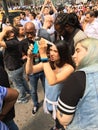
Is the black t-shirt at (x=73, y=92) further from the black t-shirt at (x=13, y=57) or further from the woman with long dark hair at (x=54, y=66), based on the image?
the black t-shirt at (x=13, y=57)

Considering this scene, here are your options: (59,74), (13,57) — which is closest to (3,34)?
(13,57)

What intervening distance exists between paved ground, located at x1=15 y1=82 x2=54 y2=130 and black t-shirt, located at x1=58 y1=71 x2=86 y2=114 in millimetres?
2402

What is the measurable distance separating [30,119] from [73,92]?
113 inches

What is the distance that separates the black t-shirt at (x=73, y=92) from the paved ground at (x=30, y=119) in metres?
2.40

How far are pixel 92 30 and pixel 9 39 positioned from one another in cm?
214

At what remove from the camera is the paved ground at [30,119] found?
437 cm

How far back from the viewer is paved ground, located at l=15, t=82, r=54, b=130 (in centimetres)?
437

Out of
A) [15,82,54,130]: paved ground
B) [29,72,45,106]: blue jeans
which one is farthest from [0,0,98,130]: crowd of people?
[15,82,54,130]: paved ground

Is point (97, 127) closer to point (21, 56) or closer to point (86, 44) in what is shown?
point (86, 44)

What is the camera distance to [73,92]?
74.9 inches

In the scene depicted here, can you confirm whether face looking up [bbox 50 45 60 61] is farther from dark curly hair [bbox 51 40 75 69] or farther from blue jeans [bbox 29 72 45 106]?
blue jeans [bbox 29 72 45 106]

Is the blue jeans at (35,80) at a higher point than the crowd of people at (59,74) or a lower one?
lower

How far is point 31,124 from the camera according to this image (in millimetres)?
4465

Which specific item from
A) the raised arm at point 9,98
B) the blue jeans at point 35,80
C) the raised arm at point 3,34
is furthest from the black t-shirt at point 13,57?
the raised arm at point 9,98
